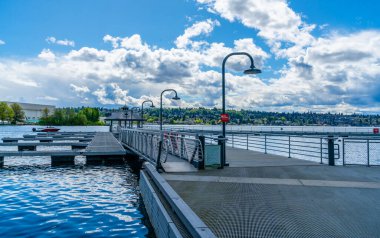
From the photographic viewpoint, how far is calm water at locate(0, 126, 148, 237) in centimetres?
787

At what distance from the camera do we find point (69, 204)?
1034 centimetres

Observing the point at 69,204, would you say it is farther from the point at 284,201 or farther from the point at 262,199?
the point at 284,201

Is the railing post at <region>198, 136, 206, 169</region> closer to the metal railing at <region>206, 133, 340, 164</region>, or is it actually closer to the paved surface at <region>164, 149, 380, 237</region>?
the paved surface at <region>164, 149, 380, 237</region>

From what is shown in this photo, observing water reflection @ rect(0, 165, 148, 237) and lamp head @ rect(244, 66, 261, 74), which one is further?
lamp head @ rect(244, 66, 261, 74)

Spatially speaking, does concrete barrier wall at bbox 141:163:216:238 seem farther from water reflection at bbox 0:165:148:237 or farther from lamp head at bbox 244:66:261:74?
lamp head at bbox 244:66:261:74

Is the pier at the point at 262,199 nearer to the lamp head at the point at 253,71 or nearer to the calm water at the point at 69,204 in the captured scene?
the calm water at the point at 69,204

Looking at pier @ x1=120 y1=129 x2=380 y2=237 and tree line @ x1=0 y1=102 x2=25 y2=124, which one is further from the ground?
tree line @ x1=0 y1=102 x2=25 y2=124

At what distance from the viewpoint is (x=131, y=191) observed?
1303 cm

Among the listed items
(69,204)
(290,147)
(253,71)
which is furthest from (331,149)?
(290,147)

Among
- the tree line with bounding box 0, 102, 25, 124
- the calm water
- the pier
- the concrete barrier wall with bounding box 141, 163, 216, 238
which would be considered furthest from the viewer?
the tree line with bounding box 0, 102, 25, 124

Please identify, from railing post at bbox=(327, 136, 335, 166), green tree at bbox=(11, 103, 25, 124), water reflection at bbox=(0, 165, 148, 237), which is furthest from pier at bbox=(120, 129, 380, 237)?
green tree at bbox=(11, 103, 25, 124)

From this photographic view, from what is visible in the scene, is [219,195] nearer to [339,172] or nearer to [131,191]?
[339,172]

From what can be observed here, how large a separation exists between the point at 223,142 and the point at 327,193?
4528mm

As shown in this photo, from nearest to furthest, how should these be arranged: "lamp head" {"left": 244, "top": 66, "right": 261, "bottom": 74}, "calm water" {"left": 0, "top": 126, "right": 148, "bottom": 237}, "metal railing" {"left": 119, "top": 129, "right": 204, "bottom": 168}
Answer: "calm water" {"left": 0, "top": 126, "right": 148, "bottom": 237} → "metal railing" {"left": 119, "top": 129, "right": 204, "bottom": 168} → "lamp head" {"left": 244, "top": 66, "right": 261, "bottom": 74}
